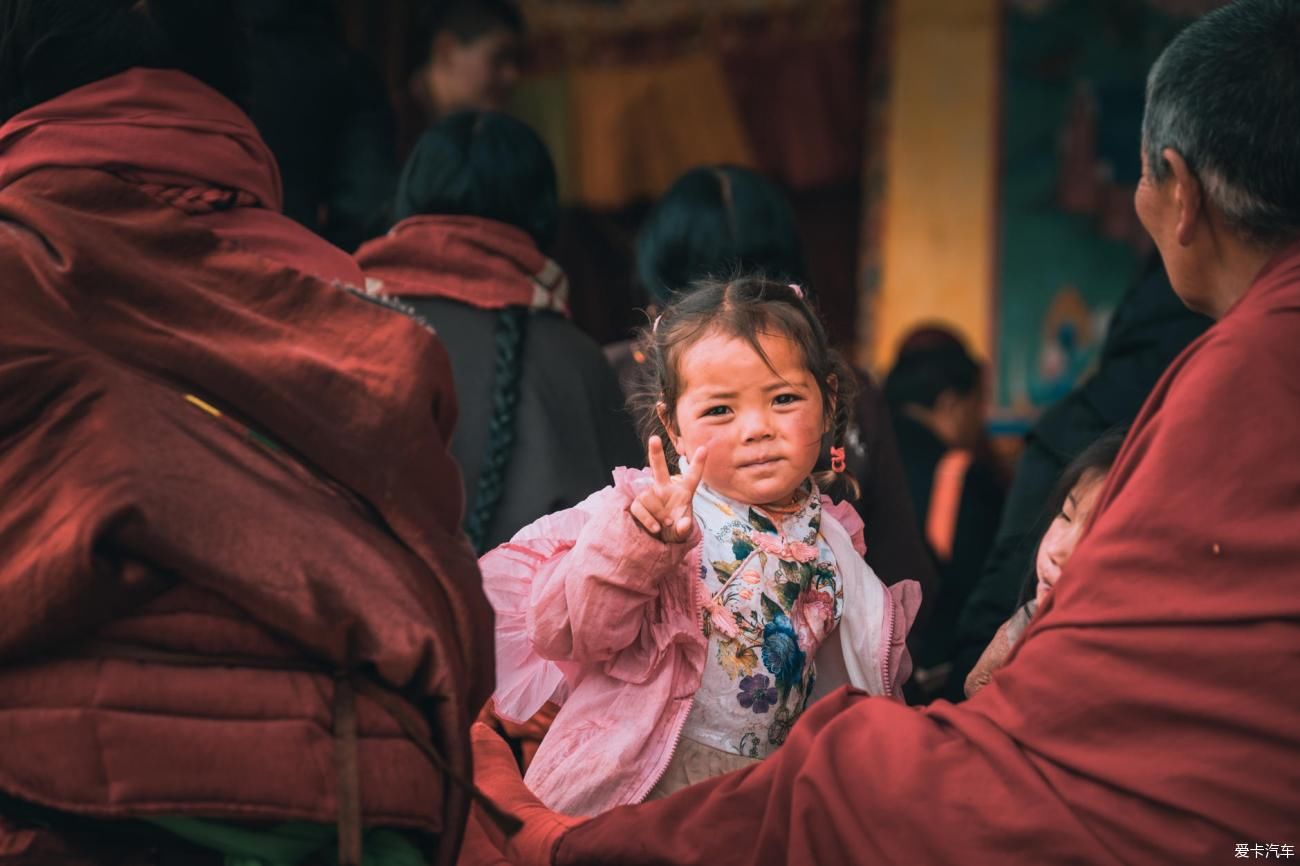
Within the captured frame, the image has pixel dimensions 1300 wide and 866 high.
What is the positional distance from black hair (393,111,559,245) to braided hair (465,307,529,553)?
0.22 meters

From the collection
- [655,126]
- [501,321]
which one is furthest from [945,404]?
[501,321]

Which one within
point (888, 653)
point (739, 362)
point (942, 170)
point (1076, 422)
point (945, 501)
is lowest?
point (945, 501)

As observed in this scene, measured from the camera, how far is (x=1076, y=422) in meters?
3.79

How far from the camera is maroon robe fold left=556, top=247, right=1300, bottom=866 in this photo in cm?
207

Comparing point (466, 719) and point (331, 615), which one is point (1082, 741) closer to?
point (466, 719)

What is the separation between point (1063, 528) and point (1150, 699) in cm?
72

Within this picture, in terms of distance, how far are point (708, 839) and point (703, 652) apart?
1.10 feet

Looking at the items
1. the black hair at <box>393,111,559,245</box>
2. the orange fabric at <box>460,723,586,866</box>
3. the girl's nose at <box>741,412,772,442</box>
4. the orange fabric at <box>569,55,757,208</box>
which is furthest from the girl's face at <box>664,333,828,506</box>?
the orange fabric at <box>569,55,757,208</box>

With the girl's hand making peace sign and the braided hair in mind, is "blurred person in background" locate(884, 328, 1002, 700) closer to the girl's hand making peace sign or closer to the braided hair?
the braided hair

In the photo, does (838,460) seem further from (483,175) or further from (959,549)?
(959,549)

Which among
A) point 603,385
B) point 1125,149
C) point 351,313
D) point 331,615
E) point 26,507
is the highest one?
point 351,313

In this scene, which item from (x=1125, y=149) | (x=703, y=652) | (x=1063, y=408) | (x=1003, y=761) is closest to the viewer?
(x=1003, y=761)

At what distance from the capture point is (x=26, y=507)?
79.3 inches

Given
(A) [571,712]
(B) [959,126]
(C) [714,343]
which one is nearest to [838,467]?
(C) [714,343]
